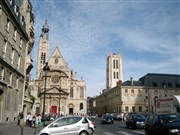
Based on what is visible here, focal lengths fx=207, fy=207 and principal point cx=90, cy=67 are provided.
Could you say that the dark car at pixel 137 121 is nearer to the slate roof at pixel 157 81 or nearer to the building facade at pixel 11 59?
the building facade at pixel 11 59

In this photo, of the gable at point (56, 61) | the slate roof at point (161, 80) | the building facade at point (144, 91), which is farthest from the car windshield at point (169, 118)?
the gable at point (56, 61)

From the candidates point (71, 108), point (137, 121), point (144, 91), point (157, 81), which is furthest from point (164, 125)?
point (71, 108)

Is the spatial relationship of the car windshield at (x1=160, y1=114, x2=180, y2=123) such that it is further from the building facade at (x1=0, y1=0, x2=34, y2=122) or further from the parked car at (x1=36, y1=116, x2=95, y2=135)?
the building facade at (x1=0, y1=0, x2=34, y2=122)

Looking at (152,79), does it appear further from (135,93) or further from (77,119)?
(77,119)

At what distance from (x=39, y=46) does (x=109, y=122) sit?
5557cm

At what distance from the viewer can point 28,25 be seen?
2991 centimetres

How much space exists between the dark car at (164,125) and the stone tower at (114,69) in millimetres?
87784

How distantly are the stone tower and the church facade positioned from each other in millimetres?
29825

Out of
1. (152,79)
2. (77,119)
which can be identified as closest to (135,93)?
(152,79)

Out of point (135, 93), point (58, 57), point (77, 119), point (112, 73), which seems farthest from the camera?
point (112, 73)

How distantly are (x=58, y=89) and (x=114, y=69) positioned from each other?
1690 inches

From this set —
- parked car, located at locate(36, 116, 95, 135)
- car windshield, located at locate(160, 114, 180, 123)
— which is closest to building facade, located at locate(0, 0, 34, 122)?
parked car, located at locate(36, 116, 95, 135)

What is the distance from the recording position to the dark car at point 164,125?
32.7ft

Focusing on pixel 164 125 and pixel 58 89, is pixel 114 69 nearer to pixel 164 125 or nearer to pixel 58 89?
pixel 58 89
